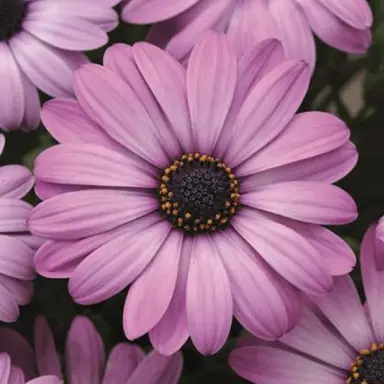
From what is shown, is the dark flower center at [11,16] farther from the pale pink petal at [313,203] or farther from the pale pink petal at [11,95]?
the pale pink petal at [313,203]

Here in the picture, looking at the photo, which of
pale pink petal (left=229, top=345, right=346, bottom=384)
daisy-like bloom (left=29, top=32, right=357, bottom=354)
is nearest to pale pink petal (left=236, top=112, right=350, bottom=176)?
daisy-like bloom (left=29, top=32, right=357, bottom=354)

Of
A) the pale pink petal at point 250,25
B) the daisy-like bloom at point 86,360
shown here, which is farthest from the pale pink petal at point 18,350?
the pale pink petal at point 250,25

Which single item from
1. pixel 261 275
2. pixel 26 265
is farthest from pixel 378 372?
pixel 26 265

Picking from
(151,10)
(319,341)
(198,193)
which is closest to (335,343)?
(319,341)

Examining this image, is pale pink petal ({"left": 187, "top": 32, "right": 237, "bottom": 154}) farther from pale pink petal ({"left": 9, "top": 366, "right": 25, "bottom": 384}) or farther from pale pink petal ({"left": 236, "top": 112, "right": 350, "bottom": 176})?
pale pink petal ({"left": 9, "top": 366, "right": 25, "bottom": 384})

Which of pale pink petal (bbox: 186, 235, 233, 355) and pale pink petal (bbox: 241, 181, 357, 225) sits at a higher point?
pale pink petal (bbox: 241, 181, 357, 225)

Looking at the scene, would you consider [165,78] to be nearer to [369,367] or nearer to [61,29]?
[61,29]

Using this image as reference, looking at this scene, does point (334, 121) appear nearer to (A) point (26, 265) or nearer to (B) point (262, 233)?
(B) point (262, 233)
